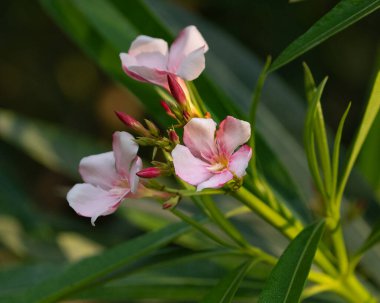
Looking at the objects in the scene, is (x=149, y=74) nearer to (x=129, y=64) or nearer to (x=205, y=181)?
(x=129, y=64)

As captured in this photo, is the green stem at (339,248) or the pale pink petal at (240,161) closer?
the pale pink petal at (240,161)

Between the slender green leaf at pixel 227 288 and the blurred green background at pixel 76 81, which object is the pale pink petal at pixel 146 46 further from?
the blurred green background at pixel 76 81

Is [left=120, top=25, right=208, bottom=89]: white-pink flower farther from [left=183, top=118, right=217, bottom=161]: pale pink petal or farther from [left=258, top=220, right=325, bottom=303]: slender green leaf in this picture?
[left=258, top=220, right=325, bottom=303]: slender green leaf

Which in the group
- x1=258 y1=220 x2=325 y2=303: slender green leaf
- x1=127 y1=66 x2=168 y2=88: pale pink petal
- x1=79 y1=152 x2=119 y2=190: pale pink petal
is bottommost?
x1=258 y1=220 x2=325 y2=303: slender green leaf

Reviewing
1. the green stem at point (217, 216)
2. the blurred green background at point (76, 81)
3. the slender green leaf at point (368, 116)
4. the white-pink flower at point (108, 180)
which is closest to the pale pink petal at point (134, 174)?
the white-pink flower at point (108, 180)

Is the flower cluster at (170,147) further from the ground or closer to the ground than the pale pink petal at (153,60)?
closer to the ground

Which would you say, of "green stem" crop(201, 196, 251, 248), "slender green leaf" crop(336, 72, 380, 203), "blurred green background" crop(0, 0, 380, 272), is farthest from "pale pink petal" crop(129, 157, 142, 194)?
"blurred green background" crop(0, 0, 380, 272)

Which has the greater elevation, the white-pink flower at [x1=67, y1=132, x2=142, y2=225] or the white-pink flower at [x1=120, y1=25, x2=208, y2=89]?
the white-pink flower at [x1=120, y1=25, x2=208, y2=89]

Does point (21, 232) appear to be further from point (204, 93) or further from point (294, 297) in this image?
point (294, 297)
